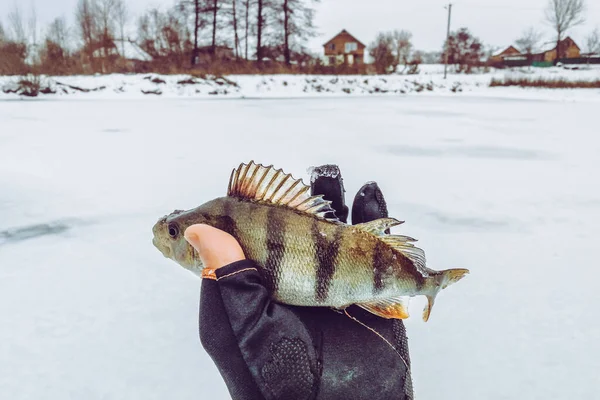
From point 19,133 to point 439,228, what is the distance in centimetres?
679

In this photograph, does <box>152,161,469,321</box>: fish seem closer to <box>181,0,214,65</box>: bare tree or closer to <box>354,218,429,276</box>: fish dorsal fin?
<box>354,218,429,276</box>: fish dorsal fin

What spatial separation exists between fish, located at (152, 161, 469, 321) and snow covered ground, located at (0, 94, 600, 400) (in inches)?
33.6

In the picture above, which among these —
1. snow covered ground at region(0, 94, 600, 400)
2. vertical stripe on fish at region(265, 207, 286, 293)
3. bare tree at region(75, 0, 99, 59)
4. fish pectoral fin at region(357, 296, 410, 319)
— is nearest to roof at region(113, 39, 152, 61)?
bare tree at region(75, 0, 99, 59)

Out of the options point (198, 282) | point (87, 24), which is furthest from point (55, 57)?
point (198, 282)

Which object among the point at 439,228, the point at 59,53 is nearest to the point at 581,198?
the point at 439,228

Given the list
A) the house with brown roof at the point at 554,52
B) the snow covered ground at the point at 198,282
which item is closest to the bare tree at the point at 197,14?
the snow covered ground at the point at 198,282

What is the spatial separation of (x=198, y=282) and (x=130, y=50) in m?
29.6

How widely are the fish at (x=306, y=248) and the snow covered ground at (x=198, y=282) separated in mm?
853

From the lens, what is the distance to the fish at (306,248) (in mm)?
1132

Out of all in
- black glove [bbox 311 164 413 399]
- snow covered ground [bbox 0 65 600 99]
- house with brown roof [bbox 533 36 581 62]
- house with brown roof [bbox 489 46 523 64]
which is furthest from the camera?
house with brown roof [bbox 489 46 523 64]

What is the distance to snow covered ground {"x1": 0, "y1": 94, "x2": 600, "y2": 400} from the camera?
1.95 m

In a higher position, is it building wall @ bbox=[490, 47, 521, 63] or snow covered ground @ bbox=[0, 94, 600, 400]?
building wall @ bbox=[490, 47, 521, 63]

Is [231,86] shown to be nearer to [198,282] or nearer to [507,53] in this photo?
[198,282]

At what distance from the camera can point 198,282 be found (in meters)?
2.72
